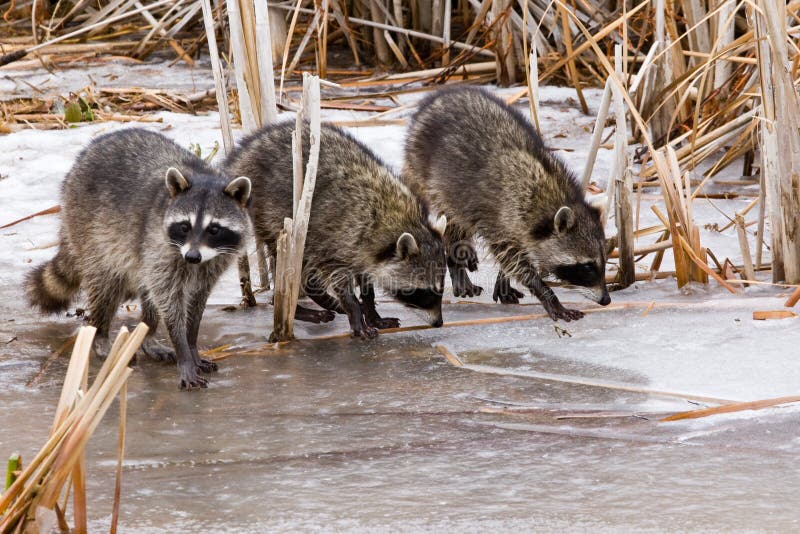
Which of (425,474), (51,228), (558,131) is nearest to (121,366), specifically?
(425,474)

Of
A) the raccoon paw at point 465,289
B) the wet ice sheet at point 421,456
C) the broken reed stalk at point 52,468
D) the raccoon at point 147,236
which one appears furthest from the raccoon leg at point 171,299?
the broken reed stalk at point 52,468

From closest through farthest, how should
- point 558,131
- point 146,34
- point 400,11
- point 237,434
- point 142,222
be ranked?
point 237,434, point 142,222, point 558,131, point 400,11, point 146,34

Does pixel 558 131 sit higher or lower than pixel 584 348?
higher

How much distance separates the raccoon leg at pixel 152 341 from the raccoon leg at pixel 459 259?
5.08 feet

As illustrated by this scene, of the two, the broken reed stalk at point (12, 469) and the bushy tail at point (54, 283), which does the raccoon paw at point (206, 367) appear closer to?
the bushy tail at point (54, 283)

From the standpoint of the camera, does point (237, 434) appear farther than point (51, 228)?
No

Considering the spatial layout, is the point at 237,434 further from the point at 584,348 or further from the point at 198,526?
the point at 584,348

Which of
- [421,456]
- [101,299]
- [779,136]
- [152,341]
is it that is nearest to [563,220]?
[779,136]

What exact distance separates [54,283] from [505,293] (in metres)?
2.20

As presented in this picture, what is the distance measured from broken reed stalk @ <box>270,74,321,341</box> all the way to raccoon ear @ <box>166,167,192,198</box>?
1.48 ft

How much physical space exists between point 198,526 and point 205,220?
6.28 ft

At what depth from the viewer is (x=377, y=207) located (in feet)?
16.5

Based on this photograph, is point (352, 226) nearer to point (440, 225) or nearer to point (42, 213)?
point (440, 225)

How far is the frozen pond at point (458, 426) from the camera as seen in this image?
107 inches
